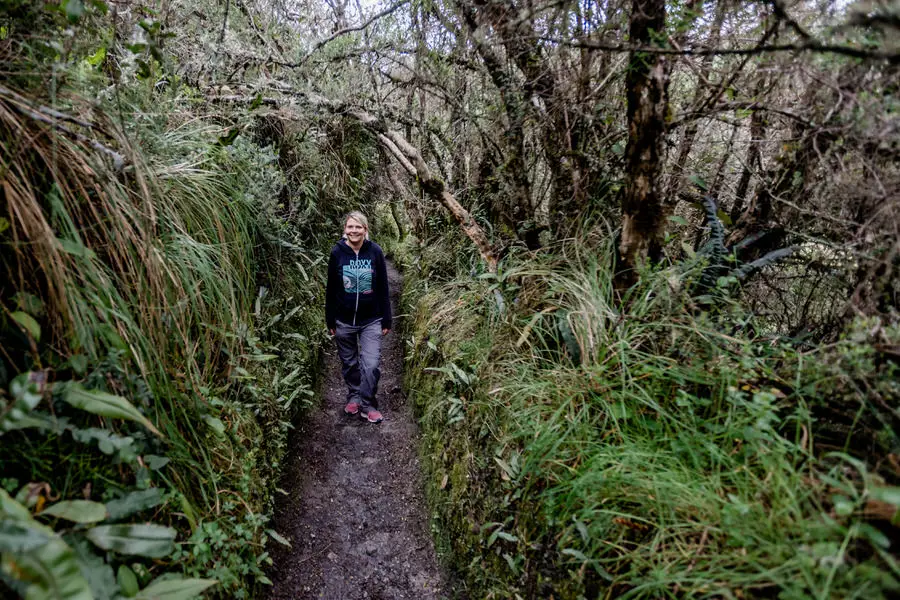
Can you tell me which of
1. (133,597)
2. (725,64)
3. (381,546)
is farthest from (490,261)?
(133,597)

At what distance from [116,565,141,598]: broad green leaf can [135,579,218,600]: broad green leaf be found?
0.09 feet

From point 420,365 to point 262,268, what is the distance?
6.09 ft

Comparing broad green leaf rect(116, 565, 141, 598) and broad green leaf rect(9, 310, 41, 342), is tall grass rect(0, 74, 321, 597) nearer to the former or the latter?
broad green leaf rect(9, 310, 41, 342)

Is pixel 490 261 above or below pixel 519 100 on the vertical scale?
below

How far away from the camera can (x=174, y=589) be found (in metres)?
1.60

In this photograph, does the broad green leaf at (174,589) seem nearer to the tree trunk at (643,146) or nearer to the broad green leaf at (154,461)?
the broad green leaf at (154,461)

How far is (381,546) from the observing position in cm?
312

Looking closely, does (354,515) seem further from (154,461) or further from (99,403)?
(99,403)

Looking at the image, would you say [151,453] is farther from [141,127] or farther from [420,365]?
[420,365]

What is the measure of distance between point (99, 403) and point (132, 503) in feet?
1.36

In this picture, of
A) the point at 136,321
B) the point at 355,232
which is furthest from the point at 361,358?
the point at 136,321

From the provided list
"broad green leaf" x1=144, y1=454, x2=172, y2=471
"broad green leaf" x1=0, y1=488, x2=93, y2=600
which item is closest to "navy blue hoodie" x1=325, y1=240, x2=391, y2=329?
"broad green leaf" x1=144, y1=454, x2=172, y2=471

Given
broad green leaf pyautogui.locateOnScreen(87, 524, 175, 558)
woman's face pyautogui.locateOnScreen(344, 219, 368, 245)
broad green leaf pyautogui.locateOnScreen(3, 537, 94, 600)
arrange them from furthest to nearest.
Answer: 1. woman's face pyautogui.locateOnScreen(344, 219, 368, 245)
2. broad green leaf pyautogui.locateOnScreen(87, 524, 175, 558)
3. broad green leaf pyautogui.locateOnScreen(3, 537, 94, 600)

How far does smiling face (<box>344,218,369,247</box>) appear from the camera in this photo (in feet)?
14.5
